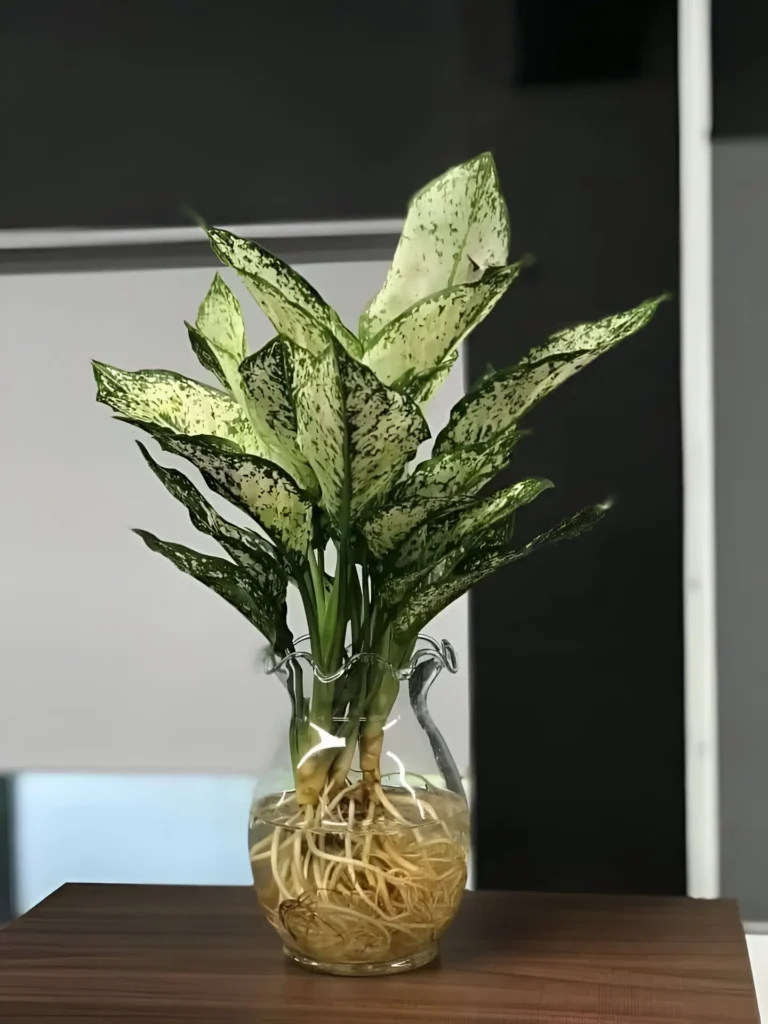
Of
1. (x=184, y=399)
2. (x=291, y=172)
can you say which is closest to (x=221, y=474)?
(x=184, y=399)

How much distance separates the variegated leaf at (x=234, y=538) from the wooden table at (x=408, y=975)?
284 millimetres

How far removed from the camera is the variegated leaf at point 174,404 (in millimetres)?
760

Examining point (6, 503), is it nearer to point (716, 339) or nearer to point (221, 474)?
A: point (221, 474)

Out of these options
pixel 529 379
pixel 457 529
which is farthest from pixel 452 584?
pixel 529 379

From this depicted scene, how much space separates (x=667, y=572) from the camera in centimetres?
127

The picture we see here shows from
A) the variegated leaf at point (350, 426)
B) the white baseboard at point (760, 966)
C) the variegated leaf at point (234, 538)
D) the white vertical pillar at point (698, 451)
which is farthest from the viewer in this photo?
the white vertical pillar at point (698, 451)

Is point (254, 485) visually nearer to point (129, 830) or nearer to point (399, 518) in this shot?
point (399, 518)

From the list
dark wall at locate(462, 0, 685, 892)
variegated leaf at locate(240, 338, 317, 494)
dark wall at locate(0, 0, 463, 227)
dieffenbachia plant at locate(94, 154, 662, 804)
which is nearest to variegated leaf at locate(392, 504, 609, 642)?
dieffenbachia plant at locate(94, 154, 662, 804)

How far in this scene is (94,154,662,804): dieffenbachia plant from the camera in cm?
74

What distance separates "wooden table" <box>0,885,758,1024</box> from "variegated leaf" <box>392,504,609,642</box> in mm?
253

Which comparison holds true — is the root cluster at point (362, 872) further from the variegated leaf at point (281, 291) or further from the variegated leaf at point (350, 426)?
the variegated leaf at point (281, 291)

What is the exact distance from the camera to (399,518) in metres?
0.76

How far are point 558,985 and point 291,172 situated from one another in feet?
3.20

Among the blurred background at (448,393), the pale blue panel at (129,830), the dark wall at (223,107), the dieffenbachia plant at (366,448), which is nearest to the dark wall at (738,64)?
the blurred background at (448,393)
